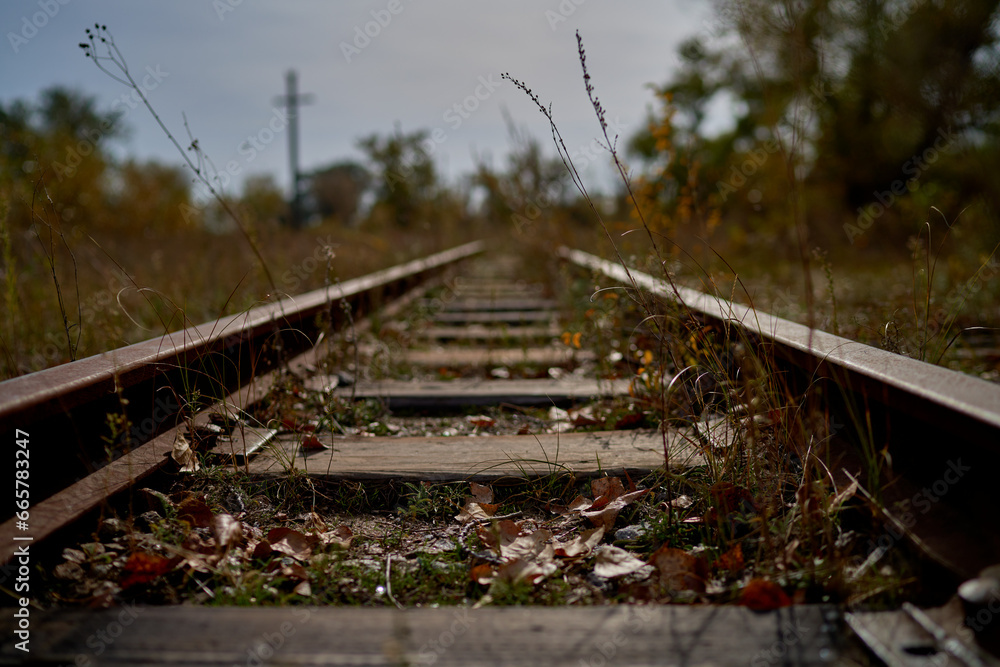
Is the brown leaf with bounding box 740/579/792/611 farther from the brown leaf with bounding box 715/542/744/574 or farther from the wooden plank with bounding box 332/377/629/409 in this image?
the wooden plank with bounding box 332/377/629/409

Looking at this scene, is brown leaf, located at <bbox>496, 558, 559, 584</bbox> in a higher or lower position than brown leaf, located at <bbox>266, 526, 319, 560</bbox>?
lower

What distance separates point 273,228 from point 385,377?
4.34 meters

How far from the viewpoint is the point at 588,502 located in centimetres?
185

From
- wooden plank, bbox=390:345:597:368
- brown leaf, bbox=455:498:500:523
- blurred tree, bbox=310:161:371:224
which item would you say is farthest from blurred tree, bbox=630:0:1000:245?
blurred tree, bbox=310:161:371:224

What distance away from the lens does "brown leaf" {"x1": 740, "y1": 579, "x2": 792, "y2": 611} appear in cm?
121

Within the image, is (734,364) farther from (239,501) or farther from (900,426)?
(239,501)

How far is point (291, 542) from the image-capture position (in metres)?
1.58

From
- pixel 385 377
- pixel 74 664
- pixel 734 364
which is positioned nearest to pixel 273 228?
pixel 385 377

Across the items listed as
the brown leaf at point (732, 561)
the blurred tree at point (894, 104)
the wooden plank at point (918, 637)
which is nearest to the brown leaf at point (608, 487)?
the brown leaf at point (732, 561)

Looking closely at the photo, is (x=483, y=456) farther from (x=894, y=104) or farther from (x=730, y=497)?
(x=894, y=104)

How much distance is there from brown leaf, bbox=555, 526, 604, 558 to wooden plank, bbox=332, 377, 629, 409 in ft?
4.11

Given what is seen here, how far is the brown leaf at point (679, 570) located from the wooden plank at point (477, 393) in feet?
4.66

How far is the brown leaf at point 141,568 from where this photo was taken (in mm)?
1358

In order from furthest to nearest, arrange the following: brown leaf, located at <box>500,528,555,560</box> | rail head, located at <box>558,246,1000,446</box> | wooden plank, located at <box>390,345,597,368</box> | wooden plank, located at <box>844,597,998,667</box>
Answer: wooden plank, located at <box>390,345,597,368</box> → brown leaf, located at <box>500,528,555,560</box> → rail head, located at <box>558,246,1000,446</box> → wooden plank, located at <box>844,597,998,667</box>
